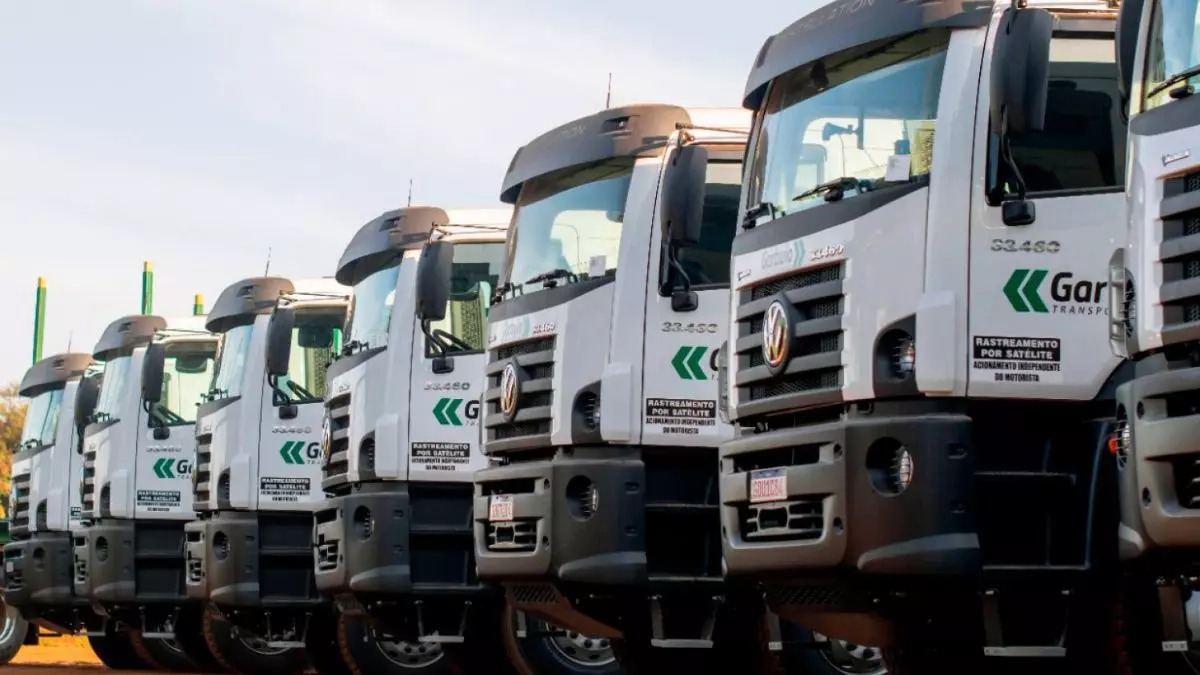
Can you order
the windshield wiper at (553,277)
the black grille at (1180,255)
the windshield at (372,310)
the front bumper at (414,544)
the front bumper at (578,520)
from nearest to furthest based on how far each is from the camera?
the black grille at (1180,255), the front bumper at (578,520), the windshield wiper at (553,277), the front bumper at (414,544), the windshield at (372,310)

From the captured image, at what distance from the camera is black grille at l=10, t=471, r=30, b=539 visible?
2420 centimetres

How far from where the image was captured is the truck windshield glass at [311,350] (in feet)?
57.2

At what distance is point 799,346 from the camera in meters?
9.67

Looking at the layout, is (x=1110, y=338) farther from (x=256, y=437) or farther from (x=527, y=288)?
(x=256, y=437)

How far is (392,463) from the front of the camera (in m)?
14.4

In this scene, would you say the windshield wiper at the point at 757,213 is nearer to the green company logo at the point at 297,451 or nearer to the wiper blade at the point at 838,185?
the wiper blade at the point at 838,185

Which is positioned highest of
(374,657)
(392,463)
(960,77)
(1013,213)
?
(960,77)

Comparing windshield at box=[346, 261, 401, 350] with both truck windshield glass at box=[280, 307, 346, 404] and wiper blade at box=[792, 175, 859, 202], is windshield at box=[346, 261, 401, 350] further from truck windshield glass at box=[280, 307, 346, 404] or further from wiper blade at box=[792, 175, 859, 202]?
wiper blade at box=[792, 175, 859, 202]

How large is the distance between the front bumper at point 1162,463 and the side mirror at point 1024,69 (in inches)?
48.9

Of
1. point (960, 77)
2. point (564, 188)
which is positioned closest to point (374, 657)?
point (564, 188)

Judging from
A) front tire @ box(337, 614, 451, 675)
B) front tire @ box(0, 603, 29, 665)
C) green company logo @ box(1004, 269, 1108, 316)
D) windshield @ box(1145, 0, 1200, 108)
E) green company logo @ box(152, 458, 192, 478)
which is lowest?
front tire @ box(0, 603, 29, 665)

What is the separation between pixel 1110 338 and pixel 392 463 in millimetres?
6823

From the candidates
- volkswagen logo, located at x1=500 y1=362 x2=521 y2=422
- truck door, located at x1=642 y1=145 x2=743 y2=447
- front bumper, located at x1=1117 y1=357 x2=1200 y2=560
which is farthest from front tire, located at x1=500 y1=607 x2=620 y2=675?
front bumper, located at x1=1117 y1=357 x2=1200 y2=560

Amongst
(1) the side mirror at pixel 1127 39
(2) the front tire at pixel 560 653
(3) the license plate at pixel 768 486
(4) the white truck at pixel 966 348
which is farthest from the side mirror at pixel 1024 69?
(2) the front tire at pixel 560 653
